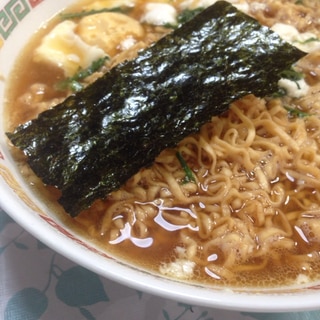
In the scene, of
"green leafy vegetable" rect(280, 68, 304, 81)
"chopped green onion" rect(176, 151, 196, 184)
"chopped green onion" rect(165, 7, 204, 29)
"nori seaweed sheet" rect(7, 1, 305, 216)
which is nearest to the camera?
"nori seaweed sheet" rect(7, 1, 305, 216)

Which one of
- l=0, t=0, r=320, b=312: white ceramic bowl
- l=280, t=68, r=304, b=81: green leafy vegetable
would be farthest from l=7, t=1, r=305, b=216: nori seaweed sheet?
l=280, t=68, r=304, b=81: green leafy vegetable

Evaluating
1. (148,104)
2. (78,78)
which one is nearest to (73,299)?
(148,104)

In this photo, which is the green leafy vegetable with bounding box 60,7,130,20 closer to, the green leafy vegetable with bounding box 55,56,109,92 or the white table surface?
the green leafy vegetable with bounding box 55,56,109,92

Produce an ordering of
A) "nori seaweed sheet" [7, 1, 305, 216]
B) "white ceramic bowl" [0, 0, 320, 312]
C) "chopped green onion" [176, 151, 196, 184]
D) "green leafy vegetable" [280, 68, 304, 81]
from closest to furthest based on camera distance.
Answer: "white ceramic bowl" [0, 0, 320, 312], "nori seaweed sheet" [7, 1, 305, 216], "chopped green onion" [176, 151, 196, 184], "green leafy vegetable" [280, 68, 304, 81]

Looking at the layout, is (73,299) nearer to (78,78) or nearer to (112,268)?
(112,268)

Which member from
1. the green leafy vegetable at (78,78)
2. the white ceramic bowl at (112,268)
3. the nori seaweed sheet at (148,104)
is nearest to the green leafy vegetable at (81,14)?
the green leafy vegetable at (78,78)

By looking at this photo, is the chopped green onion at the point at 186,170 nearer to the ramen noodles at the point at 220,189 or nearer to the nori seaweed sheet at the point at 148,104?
the ramen noodles at the point at 220,189
